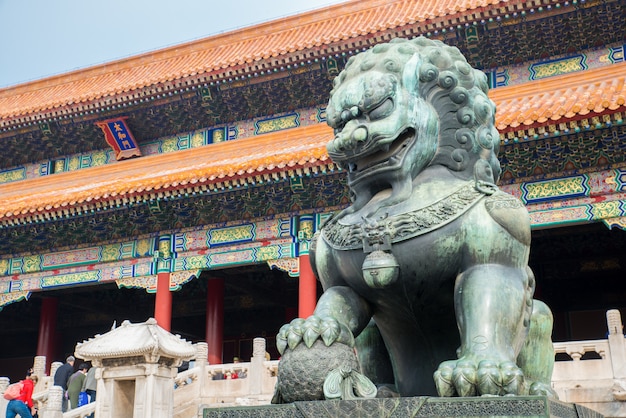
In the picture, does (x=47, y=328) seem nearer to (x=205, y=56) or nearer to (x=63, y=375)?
(x=63, y=375)

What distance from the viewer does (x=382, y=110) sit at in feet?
9.13

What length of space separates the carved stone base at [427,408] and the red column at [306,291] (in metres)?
8.46

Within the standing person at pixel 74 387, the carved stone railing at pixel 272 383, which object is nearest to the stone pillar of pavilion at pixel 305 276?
Answer: the carved stone railing at pixel 272 383

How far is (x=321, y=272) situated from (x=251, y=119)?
40.5 feet

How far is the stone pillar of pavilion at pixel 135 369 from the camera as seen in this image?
27.0 ft

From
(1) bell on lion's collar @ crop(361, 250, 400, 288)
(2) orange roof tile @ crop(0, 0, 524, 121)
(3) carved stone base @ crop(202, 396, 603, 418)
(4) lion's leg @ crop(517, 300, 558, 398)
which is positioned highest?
(2) orange roof tile @ crop(0, 0, 524, 121)

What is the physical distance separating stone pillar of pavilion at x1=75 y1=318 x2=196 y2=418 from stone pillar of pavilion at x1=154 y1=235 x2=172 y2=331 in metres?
3.60

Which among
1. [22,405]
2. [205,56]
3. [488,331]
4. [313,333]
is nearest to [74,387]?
[22,405]

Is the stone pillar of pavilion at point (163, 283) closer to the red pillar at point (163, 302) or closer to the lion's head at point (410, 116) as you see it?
the red pillar at point (163, 302)

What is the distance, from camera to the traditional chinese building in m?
10.5

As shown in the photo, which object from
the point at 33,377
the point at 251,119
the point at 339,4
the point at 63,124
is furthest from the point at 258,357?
the point at 339,4

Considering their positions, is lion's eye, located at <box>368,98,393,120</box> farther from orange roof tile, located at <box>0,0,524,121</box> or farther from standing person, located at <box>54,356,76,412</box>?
orange roof tile, located at <box>0,0,524,121</box>

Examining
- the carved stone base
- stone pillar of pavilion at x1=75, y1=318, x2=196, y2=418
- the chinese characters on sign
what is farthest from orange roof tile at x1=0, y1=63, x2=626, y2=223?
the carved stone base

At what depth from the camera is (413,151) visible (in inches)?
110
